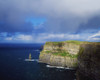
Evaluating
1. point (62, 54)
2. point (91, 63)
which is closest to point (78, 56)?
point (91, 63)

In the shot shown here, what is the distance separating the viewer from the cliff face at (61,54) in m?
99.9

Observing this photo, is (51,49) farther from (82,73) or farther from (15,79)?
(82,73)

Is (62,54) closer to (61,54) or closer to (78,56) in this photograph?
(61,54)

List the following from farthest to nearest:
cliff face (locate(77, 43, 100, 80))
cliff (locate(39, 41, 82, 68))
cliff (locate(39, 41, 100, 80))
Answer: cliff (locate(39, 41, 82, 68)) < cliff (locate(39, 41, 100, 80)) < cliff face (locate(77, 43, 100, 80))

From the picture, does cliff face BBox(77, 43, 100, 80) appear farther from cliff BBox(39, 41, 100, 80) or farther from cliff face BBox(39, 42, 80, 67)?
cliff face BBox(39, 42, 80, 67)

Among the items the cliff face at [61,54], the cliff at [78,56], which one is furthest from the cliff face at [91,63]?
the cliff face at [61,54]

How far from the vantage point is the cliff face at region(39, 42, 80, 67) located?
328 ft

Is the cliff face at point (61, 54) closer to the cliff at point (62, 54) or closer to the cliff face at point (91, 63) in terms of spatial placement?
the cliff at point (62, 54)

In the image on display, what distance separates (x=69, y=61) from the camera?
326 ft

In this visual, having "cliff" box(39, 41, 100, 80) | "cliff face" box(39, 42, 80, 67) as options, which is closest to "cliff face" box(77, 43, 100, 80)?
"cliff" box(39, 41, 100, 80)

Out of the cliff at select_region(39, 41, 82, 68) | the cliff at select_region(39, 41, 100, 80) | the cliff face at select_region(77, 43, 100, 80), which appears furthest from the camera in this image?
the cliff at select_region(39, 41, 82, 68)

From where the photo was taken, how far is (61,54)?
10856 centimetres

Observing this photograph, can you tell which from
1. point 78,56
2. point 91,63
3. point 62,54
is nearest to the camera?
point 91,63

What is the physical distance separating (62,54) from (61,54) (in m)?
0.88
